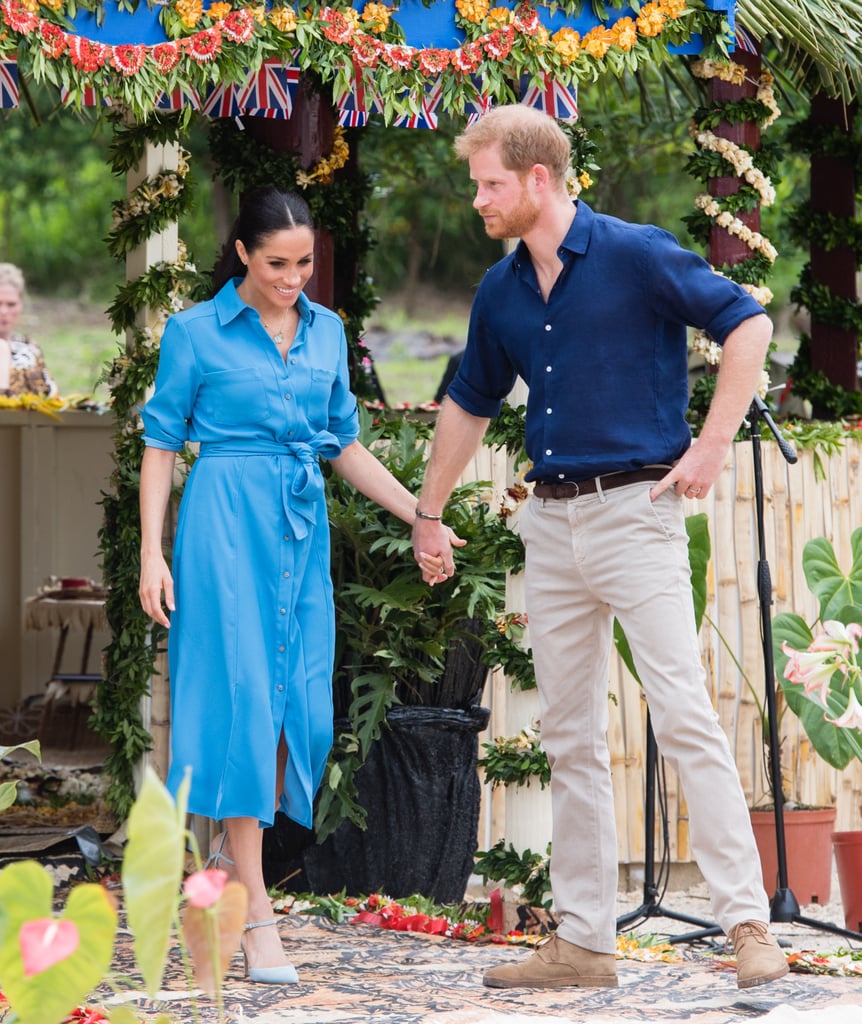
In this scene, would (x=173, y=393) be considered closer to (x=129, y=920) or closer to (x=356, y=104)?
(x=356, y=104)

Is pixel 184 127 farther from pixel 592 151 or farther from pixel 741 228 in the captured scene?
pixel 741 228

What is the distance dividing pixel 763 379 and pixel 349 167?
6.85ft

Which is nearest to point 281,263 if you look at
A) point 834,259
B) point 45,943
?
point 45,943

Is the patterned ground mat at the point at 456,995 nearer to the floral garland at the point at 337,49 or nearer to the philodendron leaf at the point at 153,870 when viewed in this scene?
the philodendron leaf at the point at 153,870

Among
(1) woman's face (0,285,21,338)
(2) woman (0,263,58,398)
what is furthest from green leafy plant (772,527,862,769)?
(1) woman's face (0,285,21,338)

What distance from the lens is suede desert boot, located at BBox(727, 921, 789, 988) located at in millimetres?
3275

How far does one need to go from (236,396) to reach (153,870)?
2297mm

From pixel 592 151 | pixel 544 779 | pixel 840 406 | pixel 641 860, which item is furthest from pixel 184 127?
pixel 840 406

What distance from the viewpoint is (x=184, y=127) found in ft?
14.6

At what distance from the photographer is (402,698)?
4852 mm

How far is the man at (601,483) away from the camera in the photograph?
3.35m

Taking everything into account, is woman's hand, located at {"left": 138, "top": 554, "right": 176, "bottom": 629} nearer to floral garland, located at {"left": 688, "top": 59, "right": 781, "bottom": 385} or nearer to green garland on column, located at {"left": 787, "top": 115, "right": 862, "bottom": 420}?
floral garland, located at {"left": 688, "top": 59, "right": 781, "bottom": 385}

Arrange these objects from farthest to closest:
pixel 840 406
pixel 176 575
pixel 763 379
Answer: pixel 840 406 < pixel 763 379 < pixel 176 575

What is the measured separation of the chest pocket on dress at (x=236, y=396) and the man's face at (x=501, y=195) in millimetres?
699
